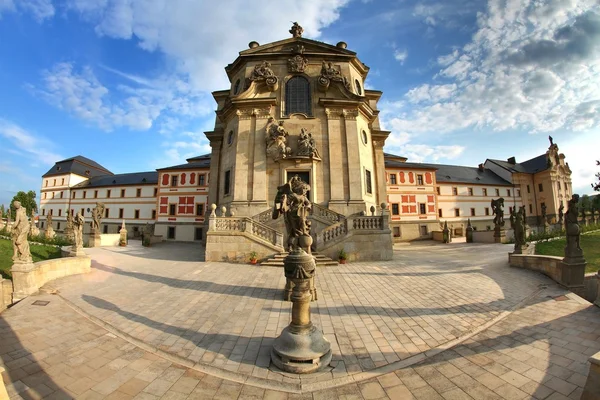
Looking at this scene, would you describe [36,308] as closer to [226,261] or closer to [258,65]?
[226,261]

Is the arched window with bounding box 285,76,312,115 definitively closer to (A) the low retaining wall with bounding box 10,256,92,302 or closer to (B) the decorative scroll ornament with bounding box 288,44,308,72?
(B) the decorative scroll ornament with bounding box 288,44,308,72

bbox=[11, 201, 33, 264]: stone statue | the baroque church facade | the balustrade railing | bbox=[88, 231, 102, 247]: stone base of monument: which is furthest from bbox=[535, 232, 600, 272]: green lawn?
bbox=[88, 231, 102, 247]: stone base of monument

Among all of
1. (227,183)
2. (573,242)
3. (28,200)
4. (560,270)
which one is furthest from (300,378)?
(28,200)

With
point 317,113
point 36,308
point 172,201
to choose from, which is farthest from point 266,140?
point 172,201

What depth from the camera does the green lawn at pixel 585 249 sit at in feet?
39.1

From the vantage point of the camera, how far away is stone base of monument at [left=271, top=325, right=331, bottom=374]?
13.8 feet

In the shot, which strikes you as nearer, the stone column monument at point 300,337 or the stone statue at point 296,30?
the stone column monument at point 300,337

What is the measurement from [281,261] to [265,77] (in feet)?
51.3

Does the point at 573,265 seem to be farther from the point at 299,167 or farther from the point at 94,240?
the point at 94,240

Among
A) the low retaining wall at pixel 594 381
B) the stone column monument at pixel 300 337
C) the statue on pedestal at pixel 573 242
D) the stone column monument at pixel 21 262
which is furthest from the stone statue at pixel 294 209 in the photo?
the statue on pedestal at pixel 573 242

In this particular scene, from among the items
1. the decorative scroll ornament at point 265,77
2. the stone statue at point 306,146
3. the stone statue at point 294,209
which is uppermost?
the decorative scroll ornament at point 265,77

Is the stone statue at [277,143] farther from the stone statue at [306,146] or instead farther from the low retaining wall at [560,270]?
the low retaining wall at [560,270]

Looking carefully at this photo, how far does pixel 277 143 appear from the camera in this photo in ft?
64.8

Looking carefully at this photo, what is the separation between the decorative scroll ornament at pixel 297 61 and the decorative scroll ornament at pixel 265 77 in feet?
5.91
